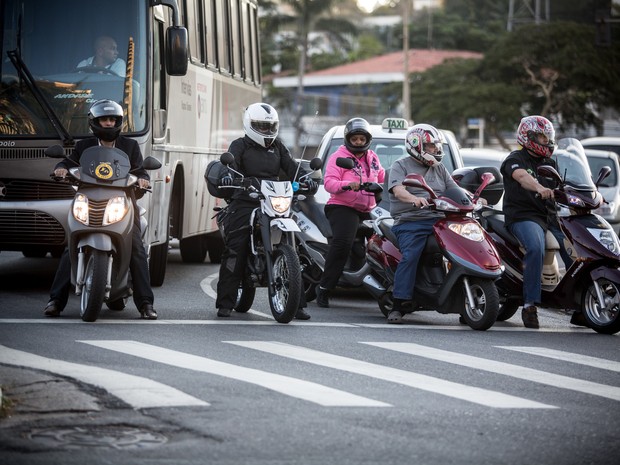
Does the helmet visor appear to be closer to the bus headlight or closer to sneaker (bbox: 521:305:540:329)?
the bus headlight

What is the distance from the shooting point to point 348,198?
1378 centimetres

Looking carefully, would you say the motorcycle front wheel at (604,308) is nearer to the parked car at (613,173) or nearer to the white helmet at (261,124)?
the white helmet at (261,124)

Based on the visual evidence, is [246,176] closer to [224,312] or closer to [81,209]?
[224,312]

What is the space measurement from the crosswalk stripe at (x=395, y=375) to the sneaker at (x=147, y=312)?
5.32ft

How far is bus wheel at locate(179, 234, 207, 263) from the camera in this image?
19.9m

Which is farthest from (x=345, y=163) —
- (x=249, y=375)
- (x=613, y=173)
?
(x=613, y=173)

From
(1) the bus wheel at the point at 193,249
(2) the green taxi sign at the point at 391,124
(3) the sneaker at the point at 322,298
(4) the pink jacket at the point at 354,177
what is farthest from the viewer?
(1) the bus wheel at the point at 193,249

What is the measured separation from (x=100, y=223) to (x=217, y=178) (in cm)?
123

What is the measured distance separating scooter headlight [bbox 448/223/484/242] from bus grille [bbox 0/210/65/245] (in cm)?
409

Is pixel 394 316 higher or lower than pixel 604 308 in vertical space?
lower

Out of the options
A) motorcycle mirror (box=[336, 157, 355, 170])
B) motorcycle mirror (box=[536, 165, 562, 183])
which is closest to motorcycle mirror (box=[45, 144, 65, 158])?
motorcycle mirror (box=[336, 157, 355, 170])

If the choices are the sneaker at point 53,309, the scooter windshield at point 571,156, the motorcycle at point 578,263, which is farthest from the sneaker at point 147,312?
the scooter windshield at point 571,156

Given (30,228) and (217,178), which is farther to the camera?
(30,228)

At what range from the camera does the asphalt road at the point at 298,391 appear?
677 centimetres
